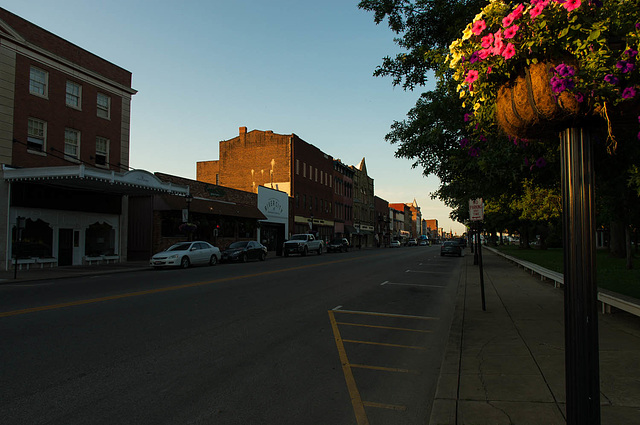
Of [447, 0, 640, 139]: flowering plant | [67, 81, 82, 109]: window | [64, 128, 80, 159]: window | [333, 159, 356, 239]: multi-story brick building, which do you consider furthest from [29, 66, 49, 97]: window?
[333, 159, 356, 239]: multi-story brick building

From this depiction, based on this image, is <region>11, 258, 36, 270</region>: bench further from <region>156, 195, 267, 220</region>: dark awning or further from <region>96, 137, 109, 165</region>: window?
<region>156, 195, 267, 220</region>: dark awning

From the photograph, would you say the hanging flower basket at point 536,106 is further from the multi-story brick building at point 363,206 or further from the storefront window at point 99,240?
the multi-story brick building at point 363,206

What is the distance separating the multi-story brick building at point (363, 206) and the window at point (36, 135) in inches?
2159

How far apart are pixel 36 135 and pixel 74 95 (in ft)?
11.3

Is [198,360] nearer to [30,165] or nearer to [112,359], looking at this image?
[112,359]

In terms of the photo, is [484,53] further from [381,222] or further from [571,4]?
[381,222]

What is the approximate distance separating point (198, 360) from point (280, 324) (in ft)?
8.13

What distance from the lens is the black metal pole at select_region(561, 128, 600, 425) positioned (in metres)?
2.45

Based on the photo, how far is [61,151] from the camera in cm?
2228

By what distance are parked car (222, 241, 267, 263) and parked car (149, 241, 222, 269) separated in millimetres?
1112

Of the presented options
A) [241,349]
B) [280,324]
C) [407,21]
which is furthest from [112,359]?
[407,21]

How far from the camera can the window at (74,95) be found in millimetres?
23156

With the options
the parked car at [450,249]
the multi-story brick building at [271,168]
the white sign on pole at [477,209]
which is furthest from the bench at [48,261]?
the parked car at [450,249]

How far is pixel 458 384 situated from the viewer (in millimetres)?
4758
